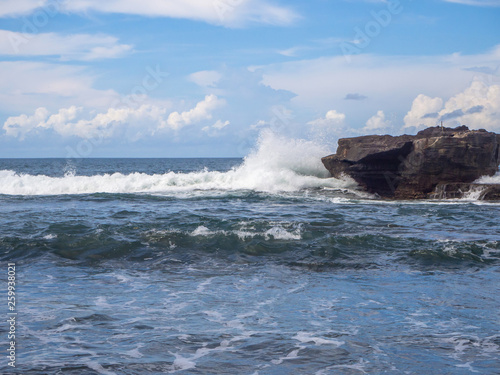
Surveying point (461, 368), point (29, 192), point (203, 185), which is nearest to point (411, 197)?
point (203, 185)

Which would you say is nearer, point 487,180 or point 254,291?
point 254,291

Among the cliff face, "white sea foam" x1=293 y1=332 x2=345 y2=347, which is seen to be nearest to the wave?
the cliff face

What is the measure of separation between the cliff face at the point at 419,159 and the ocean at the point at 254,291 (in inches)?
154

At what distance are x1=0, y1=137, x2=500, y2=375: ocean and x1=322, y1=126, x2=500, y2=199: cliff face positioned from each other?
3.92m

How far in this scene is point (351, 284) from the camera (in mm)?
8211

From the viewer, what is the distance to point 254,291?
25.6 ft

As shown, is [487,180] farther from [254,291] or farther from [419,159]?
[254,291]

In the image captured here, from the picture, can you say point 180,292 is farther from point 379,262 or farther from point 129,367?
point 379,262

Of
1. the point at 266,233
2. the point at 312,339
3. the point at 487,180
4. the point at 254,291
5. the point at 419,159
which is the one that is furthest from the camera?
the point at 487,180

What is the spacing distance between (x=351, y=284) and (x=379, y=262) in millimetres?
1856

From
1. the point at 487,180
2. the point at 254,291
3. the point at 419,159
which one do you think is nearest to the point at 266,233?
the point at 254,291

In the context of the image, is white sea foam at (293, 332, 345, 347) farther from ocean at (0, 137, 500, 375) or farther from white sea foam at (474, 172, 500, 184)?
white sea foam at (474, 172, 500, 184)

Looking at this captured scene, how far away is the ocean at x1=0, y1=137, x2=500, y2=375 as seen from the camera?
5199 mm

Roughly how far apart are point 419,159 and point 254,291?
1514 cm
